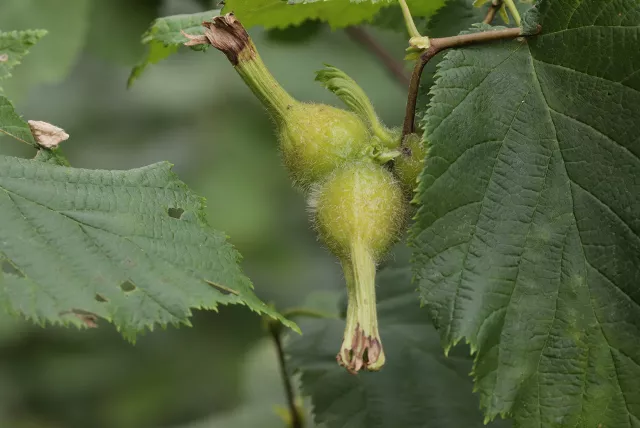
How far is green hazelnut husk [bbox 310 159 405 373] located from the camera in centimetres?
118

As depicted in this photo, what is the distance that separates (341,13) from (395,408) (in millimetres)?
876

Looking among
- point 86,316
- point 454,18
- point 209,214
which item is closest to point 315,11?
point 454,18

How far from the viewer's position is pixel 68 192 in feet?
4.02

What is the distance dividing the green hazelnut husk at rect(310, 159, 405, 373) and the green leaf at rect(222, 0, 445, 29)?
38 centimetres

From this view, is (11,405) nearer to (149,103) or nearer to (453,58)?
(149,103)

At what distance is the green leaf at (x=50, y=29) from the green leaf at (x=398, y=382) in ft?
3.33

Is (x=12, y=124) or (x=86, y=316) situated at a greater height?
(x=12, y=124)

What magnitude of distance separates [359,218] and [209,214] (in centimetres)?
213

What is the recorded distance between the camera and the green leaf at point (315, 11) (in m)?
1.46

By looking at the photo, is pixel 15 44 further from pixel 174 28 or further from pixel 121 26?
pixel 121 26

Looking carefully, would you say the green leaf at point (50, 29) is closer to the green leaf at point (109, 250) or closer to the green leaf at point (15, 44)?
the green leaf at point (15, 44)

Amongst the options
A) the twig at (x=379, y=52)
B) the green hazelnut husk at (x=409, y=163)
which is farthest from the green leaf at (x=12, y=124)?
the twig at (x=379, y=52)

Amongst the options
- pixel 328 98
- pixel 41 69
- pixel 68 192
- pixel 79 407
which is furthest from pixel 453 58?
pixel 79 407

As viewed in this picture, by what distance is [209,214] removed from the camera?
327cm
